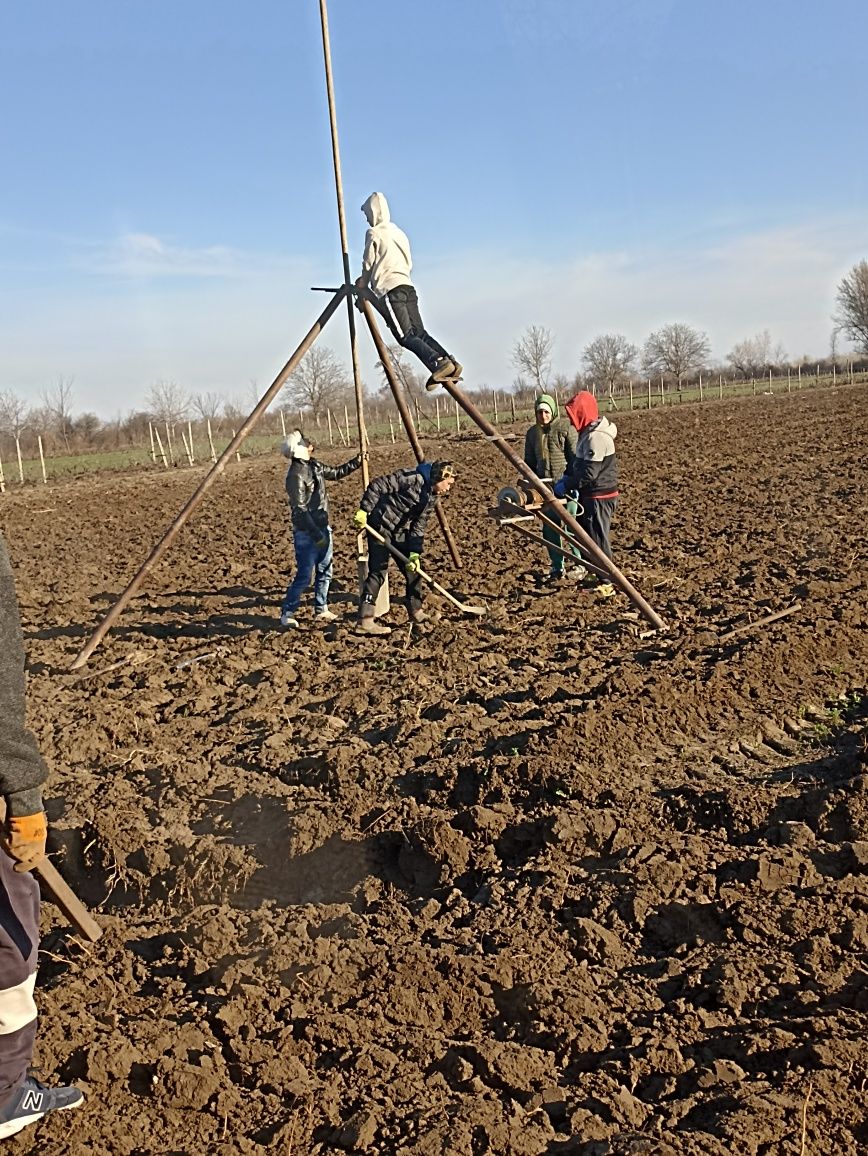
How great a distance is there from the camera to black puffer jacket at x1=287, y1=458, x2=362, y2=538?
915 cm

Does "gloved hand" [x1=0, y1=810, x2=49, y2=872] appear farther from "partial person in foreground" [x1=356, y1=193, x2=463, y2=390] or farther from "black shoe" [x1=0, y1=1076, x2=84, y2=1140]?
"partial person in foreground" [x1=356, y1=193, x2=463, y2=390]

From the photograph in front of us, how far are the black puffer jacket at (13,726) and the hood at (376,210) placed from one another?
5750 millimetres

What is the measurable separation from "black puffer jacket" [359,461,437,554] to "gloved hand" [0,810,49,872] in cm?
589

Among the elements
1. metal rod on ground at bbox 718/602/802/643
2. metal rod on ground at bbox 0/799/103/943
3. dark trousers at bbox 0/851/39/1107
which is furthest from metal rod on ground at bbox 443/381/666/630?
dark trousers at bbox 0/851/39/1107

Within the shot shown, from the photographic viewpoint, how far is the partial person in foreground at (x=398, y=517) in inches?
349

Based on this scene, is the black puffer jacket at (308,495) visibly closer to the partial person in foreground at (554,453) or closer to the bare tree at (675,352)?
the partial person in foreground at (554,453)

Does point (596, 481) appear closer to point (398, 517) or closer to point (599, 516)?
point (599, 516)

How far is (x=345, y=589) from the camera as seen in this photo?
11.1 meters

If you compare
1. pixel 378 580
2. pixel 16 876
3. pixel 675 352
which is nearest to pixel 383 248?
pixel 378 580

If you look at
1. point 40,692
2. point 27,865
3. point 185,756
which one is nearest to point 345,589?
point 40,692

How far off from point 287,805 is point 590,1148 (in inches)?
113

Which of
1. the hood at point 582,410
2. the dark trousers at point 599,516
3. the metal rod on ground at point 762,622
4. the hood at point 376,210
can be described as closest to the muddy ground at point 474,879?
the metal rod on ground at point 762,622

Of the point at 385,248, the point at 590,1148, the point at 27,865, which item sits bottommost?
the point at 590,1148

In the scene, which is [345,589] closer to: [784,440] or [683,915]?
[683,915]
